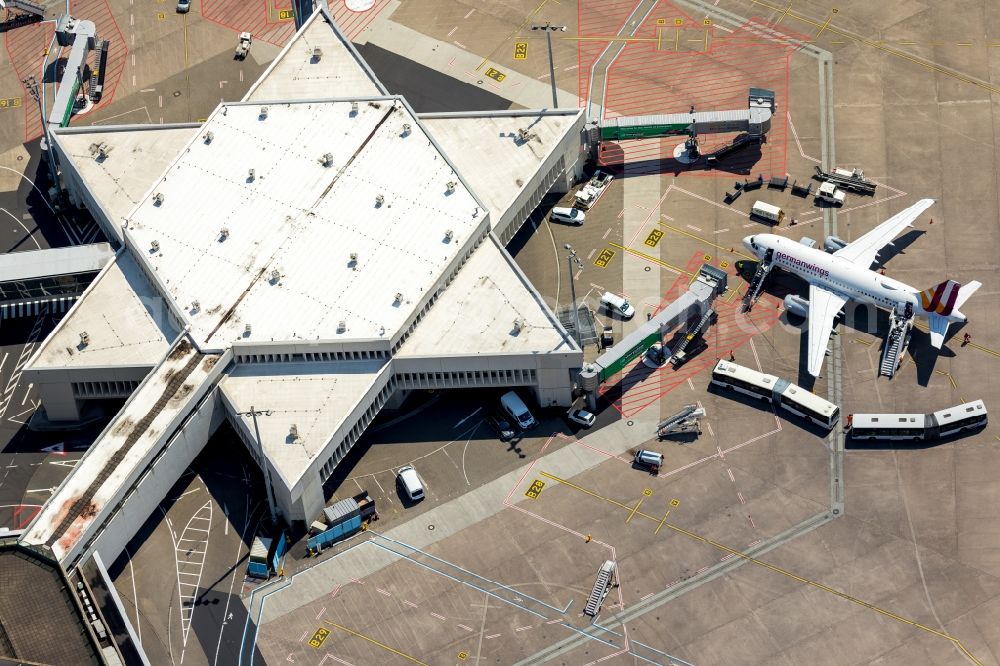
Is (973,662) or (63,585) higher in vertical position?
(63,585)

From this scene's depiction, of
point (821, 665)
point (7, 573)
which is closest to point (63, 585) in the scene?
point (7, 573)

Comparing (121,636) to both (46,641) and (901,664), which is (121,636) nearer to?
(46,641)

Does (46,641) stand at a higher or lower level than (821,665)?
higher

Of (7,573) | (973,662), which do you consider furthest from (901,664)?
(7,573)

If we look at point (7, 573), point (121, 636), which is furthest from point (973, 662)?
point (7, 573)

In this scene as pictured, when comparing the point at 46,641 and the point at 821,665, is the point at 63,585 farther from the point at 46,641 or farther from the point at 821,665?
the point at 821,665

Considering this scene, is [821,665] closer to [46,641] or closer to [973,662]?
[973,662]

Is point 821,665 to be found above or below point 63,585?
below
